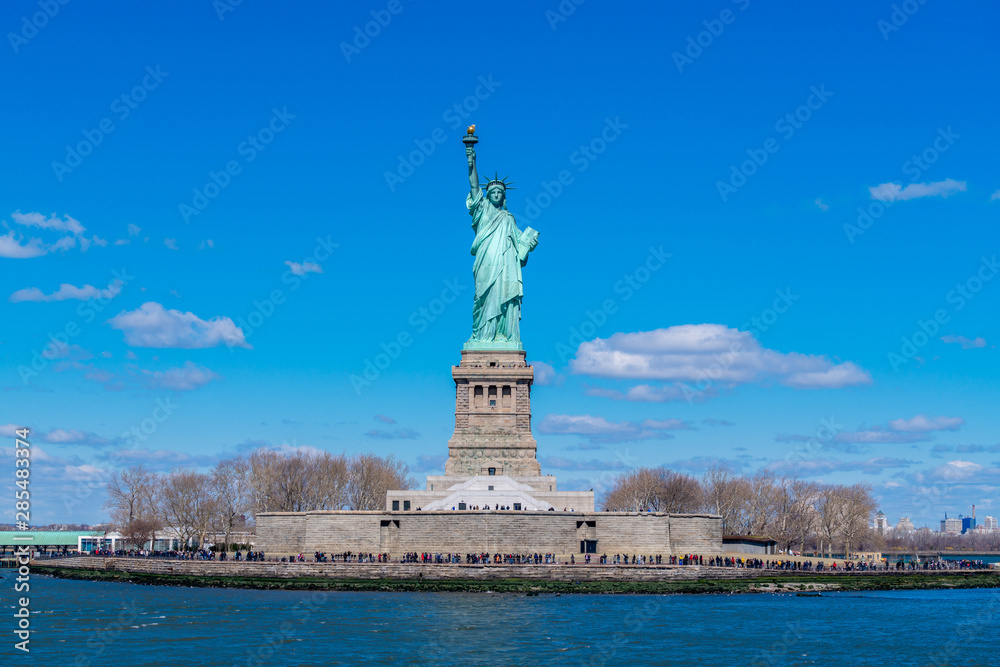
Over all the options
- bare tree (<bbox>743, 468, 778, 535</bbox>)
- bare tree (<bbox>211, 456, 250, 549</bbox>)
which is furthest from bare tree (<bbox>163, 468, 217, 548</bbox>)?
bare tree (<bbox>743, 468, 778, 535</bbox>)

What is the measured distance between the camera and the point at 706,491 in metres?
95.6

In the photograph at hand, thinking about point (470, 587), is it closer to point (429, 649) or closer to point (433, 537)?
point (433, 537)

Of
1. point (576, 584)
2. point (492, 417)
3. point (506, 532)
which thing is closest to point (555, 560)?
point (506, 532)

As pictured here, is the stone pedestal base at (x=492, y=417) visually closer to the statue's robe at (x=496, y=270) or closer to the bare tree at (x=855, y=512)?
the statue's robe at (x=496, y=270)

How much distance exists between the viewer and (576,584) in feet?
185

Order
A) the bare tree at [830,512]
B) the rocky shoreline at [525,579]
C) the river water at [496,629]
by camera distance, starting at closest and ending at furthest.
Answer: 1. the river water at [496,629]
2. the rocky shoreline at [525,579]
3. the bare tree at [830,512]

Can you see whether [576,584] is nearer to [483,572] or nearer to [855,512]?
[483,572]

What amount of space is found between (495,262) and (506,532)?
2025 cm

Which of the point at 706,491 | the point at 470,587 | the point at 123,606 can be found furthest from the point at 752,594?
the point at 706,491

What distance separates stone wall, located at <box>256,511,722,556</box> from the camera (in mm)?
62625

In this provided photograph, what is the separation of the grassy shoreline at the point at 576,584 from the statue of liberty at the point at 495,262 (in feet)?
69.6

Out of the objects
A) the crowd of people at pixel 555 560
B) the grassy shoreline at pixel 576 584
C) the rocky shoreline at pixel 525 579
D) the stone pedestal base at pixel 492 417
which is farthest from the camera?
the stone pedestal base at pixel 492 417

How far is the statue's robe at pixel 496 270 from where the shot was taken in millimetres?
75312

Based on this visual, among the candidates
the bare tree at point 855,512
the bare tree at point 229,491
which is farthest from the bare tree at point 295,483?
the bare tree at point 855,512
